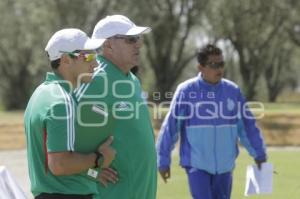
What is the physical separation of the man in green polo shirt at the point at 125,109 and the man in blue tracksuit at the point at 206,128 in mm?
2330

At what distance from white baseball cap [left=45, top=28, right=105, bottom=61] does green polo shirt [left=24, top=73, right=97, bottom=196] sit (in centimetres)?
13

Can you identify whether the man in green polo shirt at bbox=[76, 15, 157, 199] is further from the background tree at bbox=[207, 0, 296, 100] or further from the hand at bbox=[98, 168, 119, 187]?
the background tree at bbox=[207, 0, 296, 100]

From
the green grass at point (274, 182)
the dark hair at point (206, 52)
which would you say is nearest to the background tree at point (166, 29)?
the green grass at point (274, 182)

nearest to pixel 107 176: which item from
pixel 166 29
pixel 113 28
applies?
pixel 113 28

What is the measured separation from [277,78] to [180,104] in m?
60.7

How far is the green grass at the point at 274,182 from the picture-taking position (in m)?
11.6

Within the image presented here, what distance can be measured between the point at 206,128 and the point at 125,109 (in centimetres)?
258

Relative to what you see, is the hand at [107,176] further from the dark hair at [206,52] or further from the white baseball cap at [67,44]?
the dark hair at [206,52]

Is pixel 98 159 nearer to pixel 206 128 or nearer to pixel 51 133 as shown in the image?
pixel 51 133

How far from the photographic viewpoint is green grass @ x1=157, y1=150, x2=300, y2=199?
11609mm

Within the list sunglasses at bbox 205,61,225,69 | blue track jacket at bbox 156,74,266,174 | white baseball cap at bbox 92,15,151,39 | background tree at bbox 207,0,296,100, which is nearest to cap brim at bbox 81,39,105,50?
white baseball cap at bbox 92,15,151,39

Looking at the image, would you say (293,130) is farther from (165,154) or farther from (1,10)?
(1,10)

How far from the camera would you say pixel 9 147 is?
81.3 feet

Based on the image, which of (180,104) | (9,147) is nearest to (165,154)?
(180,104)
